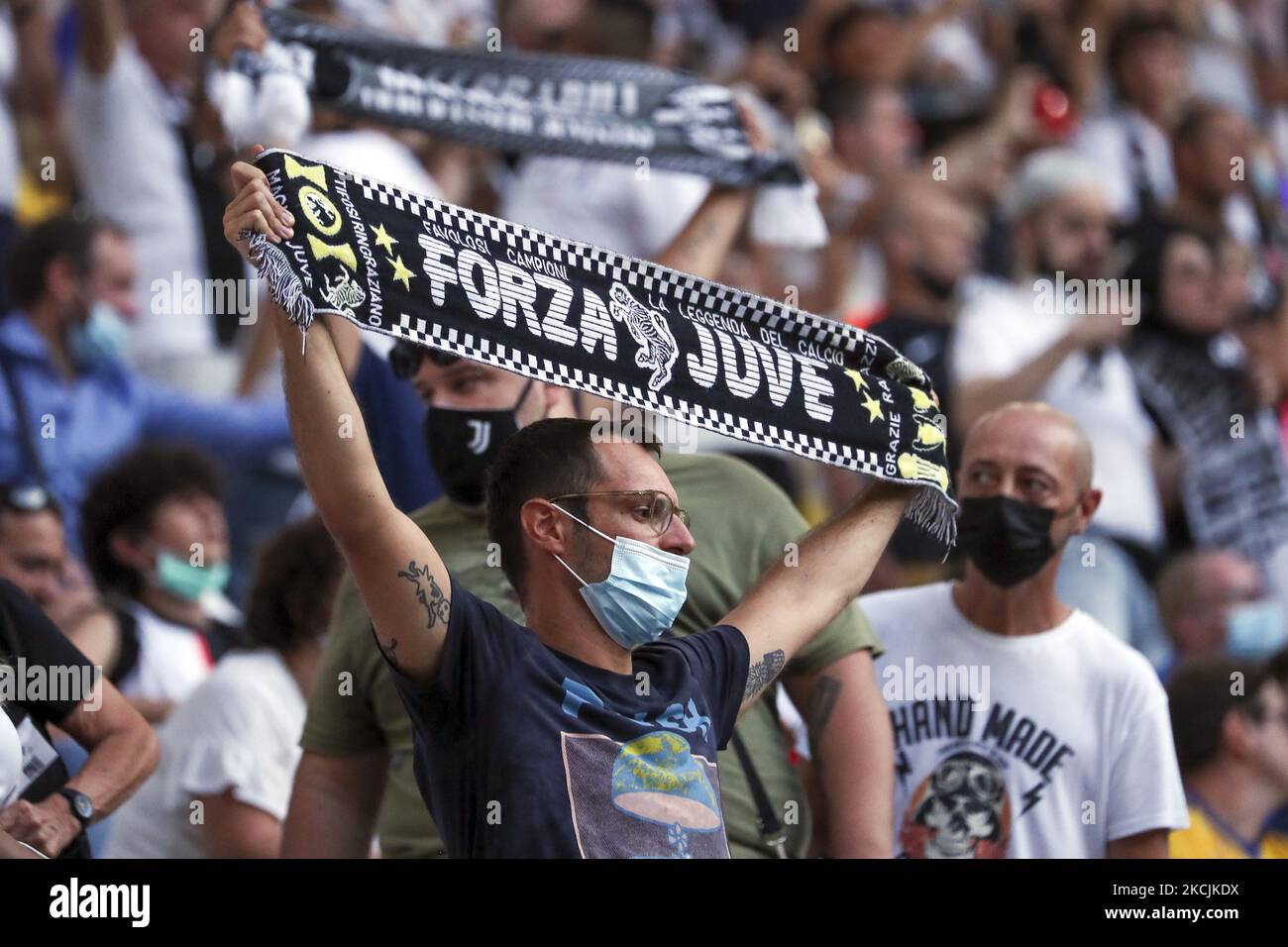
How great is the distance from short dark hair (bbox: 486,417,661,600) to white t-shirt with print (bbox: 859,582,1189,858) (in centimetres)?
139

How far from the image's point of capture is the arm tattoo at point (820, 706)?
465 cm

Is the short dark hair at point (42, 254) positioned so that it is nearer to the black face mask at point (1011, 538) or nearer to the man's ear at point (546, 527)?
the black face mask at point (1011, 538)

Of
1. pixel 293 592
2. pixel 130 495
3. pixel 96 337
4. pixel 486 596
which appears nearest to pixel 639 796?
pixel 486 596

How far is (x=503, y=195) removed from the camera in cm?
814

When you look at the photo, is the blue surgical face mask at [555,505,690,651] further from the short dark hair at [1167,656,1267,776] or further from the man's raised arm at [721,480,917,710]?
the short dark hair at [1167,656,1267,776]

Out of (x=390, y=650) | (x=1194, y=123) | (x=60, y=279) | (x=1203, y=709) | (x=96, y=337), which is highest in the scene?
(x=1194, y=123)

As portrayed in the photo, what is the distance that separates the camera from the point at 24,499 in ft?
18.9

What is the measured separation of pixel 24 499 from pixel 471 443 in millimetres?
1743

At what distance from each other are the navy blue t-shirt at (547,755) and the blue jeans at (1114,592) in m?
3.47

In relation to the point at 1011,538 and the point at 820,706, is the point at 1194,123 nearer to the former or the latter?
the point at 1011,538

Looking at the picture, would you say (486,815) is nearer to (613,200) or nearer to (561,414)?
(561,414)

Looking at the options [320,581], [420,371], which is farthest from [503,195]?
[420,371]

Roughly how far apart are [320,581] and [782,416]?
5.60 feet

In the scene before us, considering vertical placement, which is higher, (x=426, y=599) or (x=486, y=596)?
(x=486, y=596)
